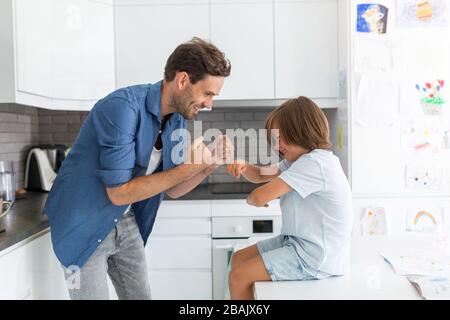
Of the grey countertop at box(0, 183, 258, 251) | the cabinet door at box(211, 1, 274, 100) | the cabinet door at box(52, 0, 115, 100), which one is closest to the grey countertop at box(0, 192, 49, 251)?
the grey countertop at box(0, 183, 258, 251)

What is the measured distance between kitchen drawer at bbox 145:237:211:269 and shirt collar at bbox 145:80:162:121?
1.15 metres

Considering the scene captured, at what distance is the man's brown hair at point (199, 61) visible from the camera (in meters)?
1.39

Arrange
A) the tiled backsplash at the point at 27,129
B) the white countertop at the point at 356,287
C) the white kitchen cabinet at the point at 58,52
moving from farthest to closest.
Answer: the tiled backsplash at the point at 27,129 < the white kitchen cabinet at the point at 58,52 < the white countertop at the point at 356,287

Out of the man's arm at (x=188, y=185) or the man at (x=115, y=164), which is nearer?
the man at (x=115, y=164)

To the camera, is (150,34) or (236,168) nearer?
(236,168)

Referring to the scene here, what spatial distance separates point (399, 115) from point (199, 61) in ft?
4.50

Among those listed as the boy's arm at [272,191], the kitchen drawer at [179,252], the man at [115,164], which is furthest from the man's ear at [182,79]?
the kitchen drawer at [179,252]

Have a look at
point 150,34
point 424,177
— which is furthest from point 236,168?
point 150,34

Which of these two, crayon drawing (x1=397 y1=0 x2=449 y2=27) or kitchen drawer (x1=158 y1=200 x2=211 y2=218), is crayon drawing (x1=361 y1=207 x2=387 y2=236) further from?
crayon drawing (x1=397 y1=0 x2=449 y2=27)

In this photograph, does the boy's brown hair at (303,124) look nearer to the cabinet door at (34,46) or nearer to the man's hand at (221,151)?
the man's hand at (221,151)

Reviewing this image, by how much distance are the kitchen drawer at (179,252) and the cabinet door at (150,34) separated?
3.18 feet

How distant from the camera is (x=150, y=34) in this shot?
2645 millimetres

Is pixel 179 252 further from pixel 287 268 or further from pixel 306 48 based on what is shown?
pixel 306 48
